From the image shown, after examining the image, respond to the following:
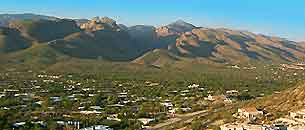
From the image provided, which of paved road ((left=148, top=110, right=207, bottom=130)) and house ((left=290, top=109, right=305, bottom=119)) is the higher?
house ((left=290, top=109, right=305, bottom=119))

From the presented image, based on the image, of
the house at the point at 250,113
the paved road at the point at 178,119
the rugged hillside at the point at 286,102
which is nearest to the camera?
the house at the point at 250,113

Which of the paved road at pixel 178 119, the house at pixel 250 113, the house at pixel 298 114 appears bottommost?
the paved road at pixel 178 119

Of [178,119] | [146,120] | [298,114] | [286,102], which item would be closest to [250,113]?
[298,114]

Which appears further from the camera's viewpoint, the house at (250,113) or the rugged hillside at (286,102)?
the rugged hillside at (286,102)

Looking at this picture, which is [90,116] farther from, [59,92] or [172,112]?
[59,92]

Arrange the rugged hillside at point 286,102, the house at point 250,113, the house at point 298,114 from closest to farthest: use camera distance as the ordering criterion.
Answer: the house at point 298,114
the house at point 250,113
the rugged hillside at point 286,102

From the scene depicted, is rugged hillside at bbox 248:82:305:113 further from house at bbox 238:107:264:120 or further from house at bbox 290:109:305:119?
house at bbox 290:109:305:119

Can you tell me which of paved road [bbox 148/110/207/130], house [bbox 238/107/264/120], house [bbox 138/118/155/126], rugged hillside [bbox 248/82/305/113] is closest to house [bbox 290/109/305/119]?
house [bbox 238/107/264/120]

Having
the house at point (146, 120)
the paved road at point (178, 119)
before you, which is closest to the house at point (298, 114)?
the paved road at point (178, 119)

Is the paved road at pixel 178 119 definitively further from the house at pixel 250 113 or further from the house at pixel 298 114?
the house at pixel 298 114

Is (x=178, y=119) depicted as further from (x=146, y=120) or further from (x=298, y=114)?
(x=298, y=114)

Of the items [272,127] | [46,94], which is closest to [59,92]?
[46,94]
